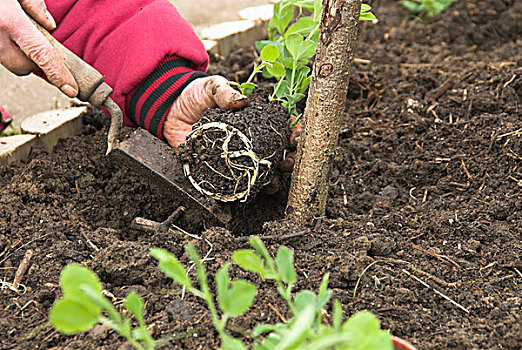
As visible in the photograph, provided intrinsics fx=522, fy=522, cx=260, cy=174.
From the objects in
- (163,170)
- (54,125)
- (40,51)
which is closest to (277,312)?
(163,170)

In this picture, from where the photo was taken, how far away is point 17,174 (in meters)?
2.03

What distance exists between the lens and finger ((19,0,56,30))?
1882mm

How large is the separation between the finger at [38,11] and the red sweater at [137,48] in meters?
0.22

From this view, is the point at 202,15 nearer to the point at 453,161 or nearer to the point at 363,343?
the point at 453,161

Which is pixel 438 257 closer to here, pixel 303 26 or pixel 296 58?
pixel 296 58

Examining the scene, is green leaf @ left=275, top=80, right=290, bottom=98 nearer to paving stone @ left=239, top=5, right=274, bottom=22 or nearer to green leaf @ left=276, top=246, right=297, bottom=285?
green leaf @ left=276, top=246, right=297, bottom=285

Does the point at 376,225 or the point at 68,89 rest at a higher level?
the point at 68,89

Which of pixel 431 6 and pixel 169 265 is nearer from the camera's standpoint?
pixel 169 265

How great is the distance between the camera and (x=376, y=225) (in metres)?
1.74

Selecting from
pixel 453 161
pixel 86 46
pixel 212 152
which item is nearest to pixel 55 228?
pixel 212 152

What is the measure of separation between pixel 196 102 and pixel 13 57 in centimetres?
69

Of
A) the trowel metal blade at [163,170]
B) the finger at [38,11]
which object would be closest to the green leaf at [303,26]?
the trowel metal blade at [163,170]

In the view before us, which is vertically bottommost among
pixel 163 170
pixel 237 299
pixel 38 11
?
pixel 163 170

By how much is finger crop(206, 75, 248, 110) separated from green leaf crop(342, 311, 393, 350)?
1094 mm
